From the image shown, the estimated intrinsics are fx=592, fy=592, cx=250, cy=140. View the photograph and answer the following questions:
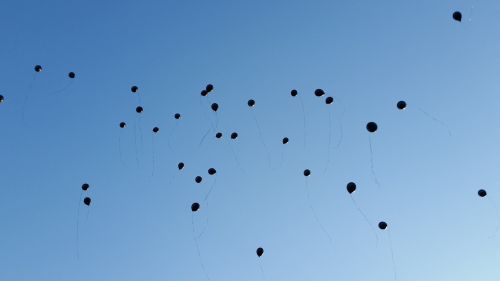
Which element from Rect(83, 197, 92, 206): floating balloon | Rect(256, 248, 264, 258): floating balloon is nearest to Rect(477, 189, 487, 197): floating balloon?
Rect(256, 248, 264, 258): floating balloon

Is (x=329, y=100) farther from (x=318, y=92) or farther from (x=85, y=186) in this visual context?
(x=85, y=186)

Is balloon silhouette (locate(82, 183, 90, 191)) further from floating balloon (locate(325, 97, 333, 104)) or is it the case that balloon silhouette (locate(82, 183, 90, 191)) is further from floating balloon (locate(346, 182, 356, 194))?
floating balloon (locate(346, 182, 356, 194))

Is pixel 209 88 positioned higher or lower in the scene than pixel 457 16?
lower

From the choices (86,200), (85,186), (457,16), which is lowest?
(86,200)

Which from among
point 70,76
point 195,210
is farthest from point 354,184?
point 70,76

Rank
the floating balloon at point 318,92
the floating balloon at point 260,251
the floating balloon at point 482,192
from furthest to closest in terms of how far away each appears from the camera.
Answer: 1. the floating balloon at point 260,251
2. the floating balloon at point 318,92
3. the floating balloon at point 482,192

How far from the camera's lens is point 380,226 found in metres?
10.6

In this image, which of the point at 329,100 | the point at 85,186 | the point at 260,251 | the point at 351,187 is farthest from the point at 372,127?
the point at 85,186

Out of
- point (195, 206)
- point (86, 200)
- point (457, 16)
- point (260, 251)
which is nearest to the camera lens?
point (457, 16)

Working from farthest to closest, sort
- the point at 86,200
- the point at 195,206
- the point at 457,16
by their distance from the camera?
the point at 86,200 → the point at 195,206 → the point at 457,16

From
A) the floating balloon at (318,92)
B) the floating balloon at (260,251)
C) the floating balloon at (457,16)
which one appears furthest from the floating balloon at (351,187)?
the floating balloon at (457,16)

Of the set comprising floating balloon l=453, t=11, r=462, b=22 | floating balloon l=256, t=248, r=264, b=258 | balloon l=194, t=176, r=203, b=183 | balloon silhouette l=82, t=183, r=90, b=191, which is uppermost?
floating balloon l=453, t=11, r=462, b=22

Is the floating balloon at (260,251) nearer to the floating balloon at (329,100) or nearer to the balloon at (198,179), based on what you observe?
the balloon at (198,179)

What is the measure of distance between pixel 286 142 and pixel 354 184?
1460mm
